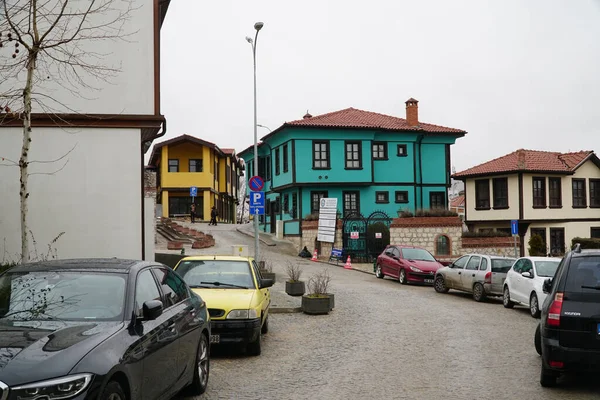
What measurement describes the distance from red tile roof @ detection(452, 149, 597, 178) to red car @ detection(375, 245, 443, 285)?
19545 millimetres

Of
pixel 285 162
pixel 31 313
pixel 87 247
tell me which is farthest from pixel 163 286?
pixel 285 162

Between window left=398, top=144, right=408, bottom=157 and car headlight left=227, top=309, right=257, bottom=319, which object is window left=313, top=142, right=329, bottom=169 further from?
car headlight left=227, top=309, right=257, bottom=319

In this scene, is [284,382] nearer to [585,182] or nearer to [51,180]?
[51,180]

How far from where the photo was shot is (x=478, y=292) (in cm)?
1952

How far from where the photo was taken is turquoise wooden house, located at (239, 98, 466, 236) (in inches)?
1657

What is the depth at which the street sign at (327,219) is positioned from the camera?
3453 cm

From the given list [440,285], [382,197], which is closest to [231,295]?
[440,285]

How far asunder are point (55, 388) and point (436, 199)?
145 feet

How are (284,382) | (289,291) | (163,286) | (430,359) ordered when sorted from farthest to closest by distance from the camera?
1. (289,291)
2. (430,359)
3. (284,382)
4. (163,286)

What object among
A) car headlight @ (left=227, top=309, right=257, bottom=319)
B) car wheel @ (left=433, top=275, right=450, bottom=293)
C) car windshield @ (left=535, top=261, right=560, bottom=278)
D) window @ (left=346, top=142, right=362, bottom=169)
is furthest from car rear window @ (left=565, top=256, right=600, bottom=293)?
window @ (left=346, top=142, right=362, bottom=169)

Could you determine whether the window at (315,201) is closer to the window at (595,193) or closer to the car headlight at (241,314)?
the window at (595,193)

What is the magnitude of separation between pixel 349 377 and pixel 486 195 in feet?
126

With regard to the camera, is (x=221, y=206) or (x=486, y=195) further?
(x=221, y=206)

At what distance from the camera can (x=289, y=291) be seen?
57.9ft
